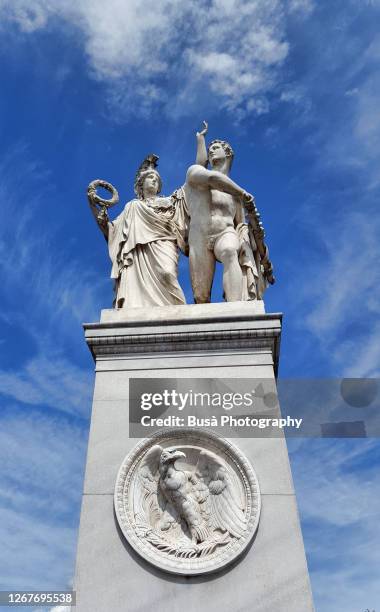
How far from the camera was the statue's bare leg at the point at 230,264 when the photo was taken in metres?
7.11

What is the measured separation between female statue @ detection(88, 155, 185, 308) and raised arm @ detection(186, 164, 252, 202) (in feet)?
1.93

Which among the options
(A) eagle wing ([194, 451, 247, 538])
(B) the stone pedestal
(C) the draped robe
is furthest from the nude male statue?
(A) eagle wing ([194, 451, 247, 538])

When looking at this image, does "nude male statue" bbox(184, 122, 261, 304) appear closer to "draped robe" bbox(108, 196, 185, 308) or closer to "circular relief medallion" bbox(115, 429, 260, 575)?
"draped robe" bbox(108, 196, 185, 308)

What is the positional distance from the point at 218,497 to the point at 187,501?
1.08 ft

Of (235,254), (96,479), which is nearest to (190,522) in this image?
(96,479)

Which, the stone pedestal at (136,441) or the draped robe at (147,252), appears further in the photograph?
the draped robe at (147,252)

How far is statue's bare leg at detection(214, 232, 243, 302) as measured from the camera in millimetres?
7109

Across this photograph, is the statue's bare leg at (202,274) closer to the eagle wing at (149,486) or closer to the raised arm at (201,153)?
the raised arm at (201,153)

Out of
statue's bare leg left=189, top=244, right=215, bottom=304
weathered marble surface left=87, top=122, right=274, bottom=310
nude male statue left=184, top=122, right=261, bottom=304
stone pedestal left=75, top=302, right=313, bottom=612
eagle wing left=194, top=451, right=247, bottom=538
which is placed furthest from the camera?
statue's bare leg left=189, top=244, right=215, bottom=304

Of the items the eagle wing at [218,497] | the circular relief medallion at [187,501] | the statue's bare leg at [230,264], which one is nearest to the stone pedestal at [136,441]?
the circular relief medallion at [187,501]

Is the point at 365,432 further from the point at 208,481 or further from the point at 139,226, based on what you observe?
the point at 139,226

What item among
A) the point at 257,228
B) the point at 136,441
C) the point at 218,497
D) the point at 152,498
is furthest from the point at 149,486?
the point at 257,228

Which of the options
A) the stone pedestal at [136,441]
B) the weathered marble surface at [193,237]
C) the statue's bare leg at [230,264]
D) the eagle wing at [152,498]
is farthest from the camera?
the weathered marble surface at [193,237]

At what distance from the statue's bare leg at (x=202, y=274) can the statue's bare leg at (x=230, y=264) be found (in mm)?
175
